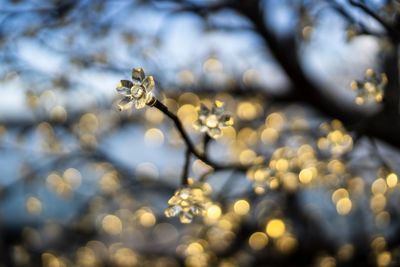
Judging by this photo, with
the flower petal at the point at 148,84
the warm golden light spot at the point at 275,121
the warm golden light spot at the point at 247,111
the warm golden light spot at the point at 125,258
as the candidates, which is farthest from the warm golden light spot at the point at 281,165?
the warm golden light spot at the point at 125,258

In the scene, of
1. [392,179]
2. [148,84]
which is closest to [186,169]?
[148,84]

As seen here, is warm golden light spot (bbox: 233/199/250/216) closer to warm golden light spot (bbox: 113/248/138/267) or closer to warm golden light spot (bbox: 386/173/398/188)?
warm golden light spot (bbox: 386/173/398/188)

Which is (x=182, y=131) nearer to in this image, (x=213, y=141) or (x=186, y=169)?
(x=186, y=169)

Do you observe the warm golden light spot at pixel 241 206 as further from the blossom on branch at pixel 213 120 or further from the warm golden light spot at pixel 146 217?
the blossom on branch at pixel 213 120

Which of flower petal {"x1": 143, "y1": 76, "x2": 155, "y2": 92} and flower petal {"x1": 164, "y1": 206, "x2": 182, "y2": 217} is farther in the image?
flower petal {"x1": 164, "y1": 206, "x2": 182, "y2": 217}

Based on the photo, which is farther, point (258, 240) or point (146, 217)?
point (258, 240)

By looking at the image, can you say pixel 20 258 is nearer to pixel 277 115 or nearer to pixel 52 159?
pixel 52 159

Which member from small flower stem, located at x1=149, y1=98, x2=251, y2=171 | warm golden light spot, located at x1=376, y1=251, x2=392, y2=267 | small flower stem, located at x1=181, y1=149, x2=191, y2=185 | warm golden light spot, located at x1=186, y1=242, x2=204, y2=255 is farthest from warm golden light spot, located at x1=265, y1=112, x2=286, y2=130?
small flower stem, located at x1=181, y1=149, x2=191, y2=185
